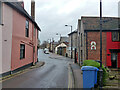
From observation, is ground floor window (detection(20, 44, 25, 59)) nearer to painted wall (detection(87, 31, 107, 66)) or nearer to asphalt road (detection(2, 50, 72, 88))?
asphalt road (detection(2, 50, 72, 88))

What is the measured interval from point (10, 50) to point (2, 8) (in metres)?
3.53

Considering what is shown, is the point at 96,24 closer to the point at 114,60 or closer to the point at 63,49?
the point at 114,60

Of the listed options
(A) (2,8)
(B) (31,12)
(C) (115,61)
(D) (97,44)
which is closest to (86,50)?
(D) (97,44)

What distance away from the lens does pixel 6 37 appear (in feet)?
33.2

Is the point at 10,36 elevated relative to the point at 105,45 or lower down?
elevated

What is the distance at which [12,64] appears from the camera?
10945mm

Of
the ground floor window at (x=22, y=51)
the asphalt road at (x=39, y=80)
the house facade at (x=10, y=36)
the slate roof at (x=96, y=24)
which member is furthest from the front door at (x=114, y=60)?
the house facade at (x=10, y=36)

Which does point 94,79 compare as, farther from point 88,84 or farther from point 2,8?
point 2,8

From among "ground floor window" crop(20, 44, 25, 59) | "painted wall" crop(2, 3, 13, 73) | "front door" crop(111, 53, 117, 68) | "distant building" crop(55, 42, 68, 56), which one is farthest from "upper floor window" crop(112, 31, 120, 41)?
"distant building" crop(55, 42, 68, 56)

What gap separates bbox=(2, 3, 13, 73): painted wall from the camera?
9781 millimetres

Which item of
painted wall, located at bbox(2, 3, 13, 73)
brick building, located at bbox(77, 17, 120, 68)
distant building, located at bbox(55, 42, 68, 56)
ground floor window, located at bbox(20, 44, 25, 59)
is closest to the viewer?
painted wall, located at bbox(2, 3, 13, 73)

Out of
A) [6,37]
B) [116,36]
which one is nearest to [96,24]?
[116,36]

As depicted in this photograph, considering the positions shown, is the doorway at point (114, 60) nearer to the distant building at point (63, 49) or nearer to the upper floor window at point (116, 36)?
the upper floor window at point (116, 36)

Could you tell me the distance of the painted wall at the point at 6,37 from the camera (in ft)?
32.1
